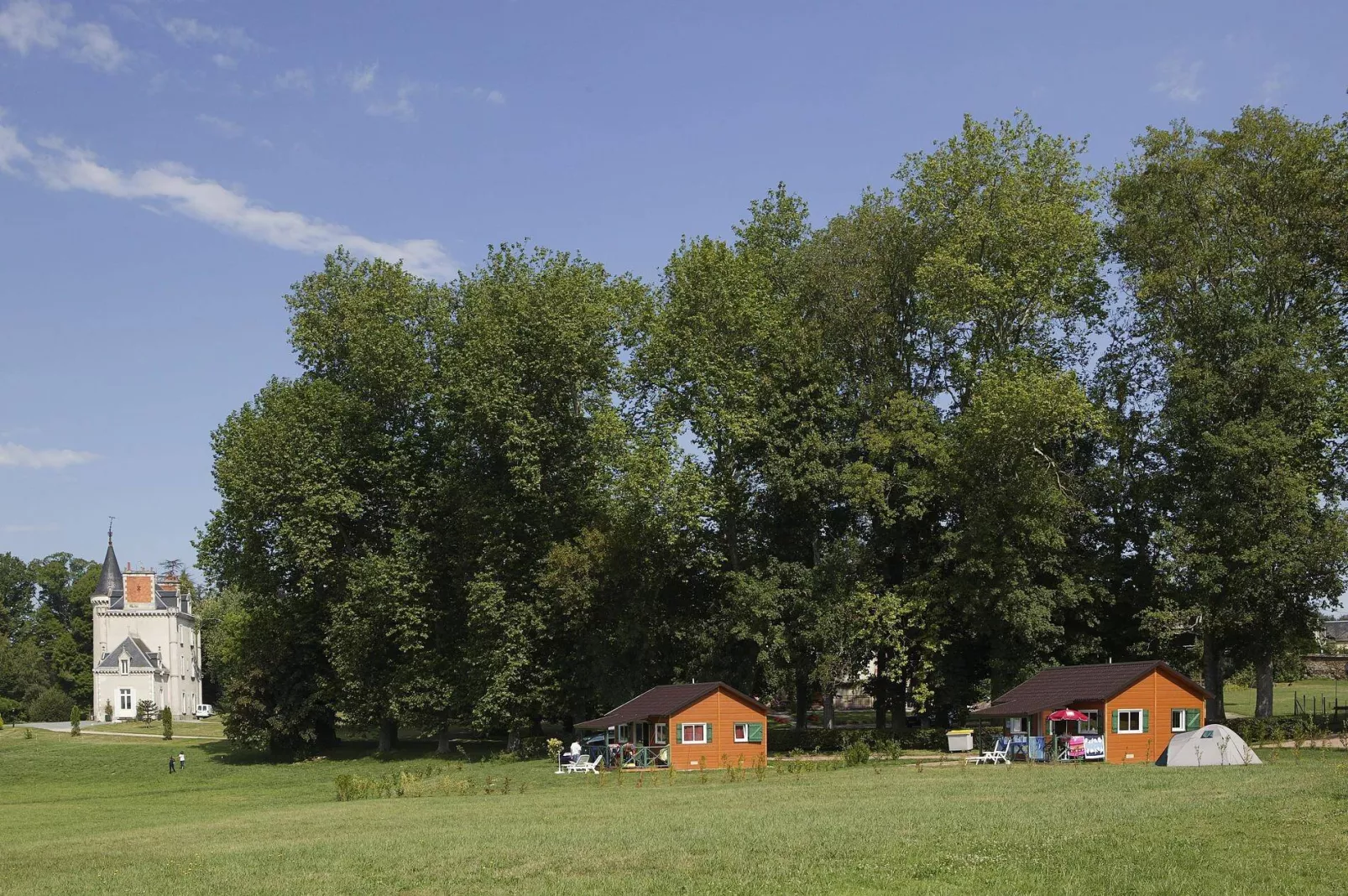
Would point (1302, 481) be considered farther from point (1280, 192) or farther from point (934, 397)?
point (934, 397)

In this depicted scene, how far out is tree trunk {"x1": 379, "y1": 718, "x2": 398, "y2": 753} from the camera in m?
69.0

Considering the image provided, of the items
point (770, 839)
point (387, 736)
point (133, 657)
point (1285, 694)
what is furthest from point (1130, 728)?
point (133, 657)

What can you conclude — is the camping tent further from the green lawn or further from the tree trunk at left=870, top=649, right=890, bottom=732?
the green lawn

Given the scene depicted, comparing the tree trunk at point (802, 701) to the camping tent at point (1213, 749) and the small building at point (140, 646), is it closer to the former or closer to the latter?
the camping tent at point (1213, 749)

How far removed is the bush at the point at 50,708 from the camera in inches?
4564

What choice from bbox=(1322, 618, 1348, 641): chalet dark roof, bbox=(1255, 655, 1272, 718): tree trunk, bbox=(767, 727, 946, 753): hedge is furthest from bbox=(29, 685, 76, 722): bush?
bbox=(1322, 618, 1348, 641): chalet dark roof

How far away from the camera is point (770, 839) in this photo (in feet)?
70.7

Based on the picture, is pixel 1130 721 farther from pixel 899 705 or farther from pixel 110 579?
pixel 110 579

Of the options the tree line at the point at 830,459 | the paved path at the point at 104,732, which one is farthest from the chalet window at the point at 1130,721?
the paved path at the point at 104,732

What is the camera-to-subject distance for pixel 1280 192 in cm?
5156

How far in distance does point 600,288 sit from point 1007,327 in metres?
20.3

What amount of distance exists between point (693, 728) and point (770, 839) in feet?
97.3

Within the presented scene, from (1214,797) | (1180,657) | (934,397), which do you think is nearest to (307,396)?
(934,397)

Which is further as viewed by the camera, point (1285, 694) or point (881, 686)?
point (1285, 694)
